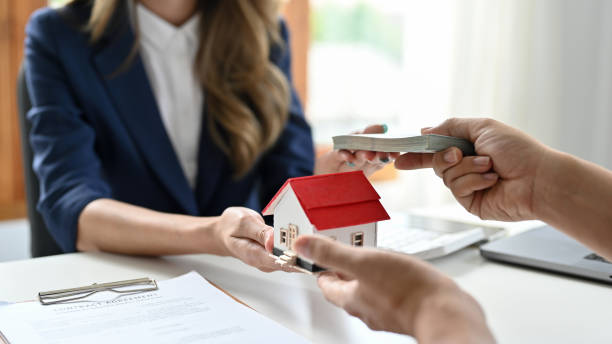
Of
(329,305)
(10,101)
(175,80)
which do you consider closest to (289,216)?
(329,305)

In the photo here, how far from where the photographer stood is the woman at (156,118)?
115 centimetres

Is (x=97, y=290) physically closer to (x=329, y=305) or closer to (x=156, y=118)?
(x=329, y=305)

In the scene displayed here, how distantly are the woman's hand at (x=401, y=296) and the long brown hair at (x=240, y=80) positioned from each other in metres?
0.90

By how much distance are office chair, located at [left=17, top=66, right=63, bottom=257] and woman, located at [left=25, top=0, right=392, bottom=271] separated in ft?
0.10

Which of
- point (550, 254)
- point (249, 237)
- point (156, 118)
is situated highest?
point (156, 118)

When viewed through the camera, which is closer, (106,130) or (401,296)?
(401,296)

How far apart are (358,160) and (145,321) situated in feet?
1.48

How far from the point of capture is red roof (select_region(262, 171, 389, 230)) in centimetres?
71

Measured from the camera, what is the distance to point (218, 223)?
93 cm

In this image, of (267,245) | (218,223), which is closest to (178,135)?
(218,223)

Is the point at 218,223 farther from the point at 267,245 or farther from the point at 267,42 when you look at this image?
the point at 267,42

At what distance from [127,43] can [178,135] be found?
27 centimetres

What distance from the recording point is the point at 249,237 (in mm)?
843

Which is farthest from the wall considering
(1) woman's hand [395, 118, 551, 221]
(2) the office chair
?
(1) woman's hand [395, 118, 551, 221]
